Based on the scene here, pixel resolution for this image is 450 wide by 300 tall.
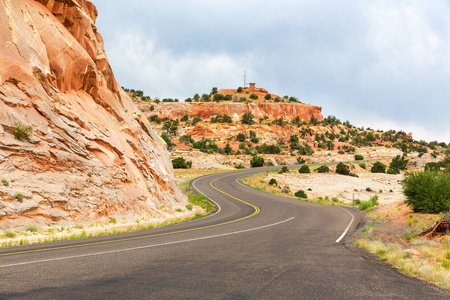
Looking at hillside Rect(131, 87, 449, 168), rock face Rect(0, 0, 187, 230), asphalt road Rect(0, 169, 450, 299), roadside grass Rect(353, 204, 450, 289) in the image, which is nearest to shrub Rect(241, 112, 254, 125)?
hillside Rect(131, 87, 449, 168)

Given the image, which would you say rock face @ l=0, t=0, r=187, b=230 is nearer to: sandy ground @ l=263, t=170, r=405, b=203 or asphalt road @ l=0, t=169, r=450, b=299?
asphalt road @ l=0, t=169, r=450, b=299

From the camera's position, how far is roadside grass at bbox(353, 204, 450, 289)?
7.31 metres

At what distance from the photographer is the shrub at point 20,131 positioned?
14312 mm

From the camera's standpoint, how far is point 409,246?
10992 millimetres

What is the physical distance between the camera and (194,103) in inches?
5069

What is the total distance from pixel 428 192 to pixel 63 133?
20676 mm

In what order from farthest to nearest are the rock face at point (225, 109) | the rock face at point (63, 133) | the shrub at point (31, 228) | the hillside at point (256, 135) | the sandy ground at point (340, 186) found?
the rock face at point (225, 109) → the hillside at point (256, 135) → the sandy ground at point (340, 186) → the rock face at point (63, 133) → the shrub at point (31, 228)

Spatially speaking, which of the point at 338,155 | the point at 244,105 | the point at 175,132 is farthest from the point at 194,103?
the point at 338,155

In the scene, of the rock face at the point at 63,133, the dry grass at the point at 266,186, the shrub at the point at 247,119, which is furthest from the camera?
the shrub at the point at 247,119

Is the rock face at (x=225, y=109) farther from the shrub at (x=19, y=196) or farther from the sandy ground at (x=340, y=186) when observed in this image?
the shrub at (x=19, y=196)

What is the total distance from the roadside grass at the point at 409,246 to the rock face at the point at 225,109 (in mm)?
110125

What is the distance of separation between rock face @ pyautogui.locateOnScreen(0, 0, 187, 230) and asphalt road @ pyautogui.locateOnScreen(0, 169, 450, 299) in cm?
508

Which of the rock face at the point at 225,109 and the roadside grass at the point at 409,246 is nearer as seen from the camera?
the roadside grass at the point at 409,246

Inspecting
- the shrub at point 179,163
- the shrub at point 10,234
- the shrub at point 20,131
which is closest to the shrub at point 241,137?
the shrub at point 179,163
